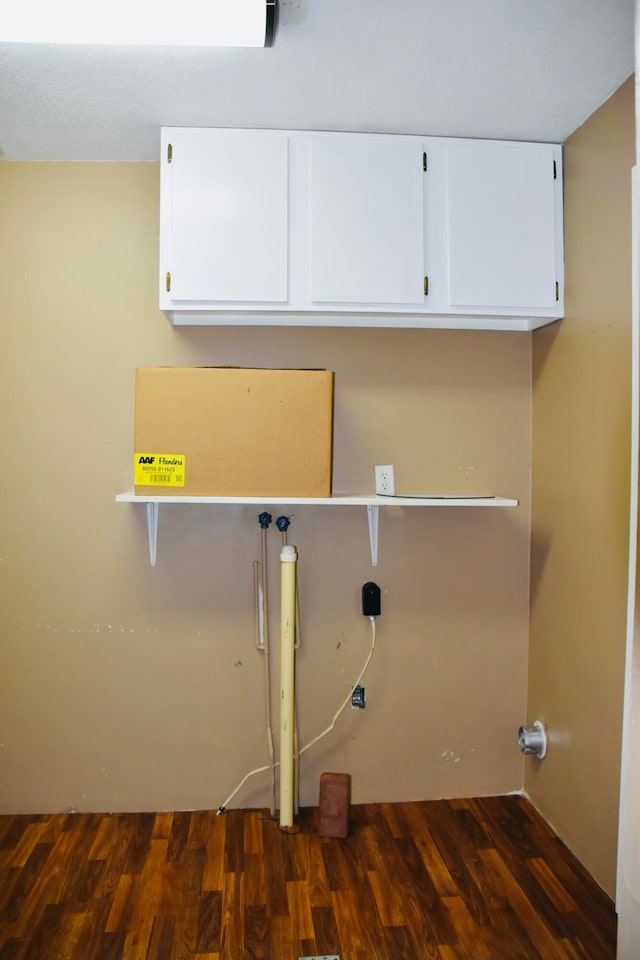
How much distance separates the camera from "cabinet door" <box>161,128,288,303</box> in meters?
2.09

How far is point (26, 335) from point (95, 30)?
1.15m

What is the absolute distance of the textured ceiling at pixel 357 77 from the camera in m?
1.59

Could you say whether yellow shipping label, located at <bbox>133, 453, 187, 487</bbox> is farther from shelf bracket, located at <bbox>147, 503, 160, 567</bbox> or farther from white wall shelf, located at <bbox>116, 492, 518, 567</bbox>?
shelf bracket, located at <bbox>147, 503, 160, 567</bbox>

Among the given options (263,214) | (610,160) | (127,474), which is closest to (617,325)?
(610,160)

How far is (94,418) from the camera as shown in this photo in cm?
241

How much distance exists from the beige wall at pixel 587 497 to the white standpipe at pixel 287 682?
93 cm

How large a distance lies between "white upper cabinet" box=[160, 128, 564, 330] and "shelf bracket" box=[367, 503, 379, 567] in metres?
0.71

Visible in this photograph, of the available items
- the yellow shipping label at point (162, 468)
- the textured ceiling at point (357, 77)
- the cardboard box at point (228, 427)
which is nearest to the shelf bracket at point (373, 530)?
the cardboard box at point (228, 427)

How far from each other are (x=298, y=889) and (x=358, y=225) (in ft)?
6.81

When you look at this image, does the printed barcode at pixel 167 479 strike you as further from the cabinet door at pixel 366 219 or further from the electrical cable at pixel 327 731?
the electrical cable at pixel 327 731

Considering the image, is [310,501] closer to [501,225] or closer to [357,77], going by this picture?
[501,225]

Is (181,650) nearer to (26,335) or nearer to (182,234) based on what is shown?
(26,335)

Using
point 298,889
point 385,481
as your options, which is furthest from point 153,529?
point 298,889

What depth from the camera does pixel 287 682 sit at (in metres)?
2.29
